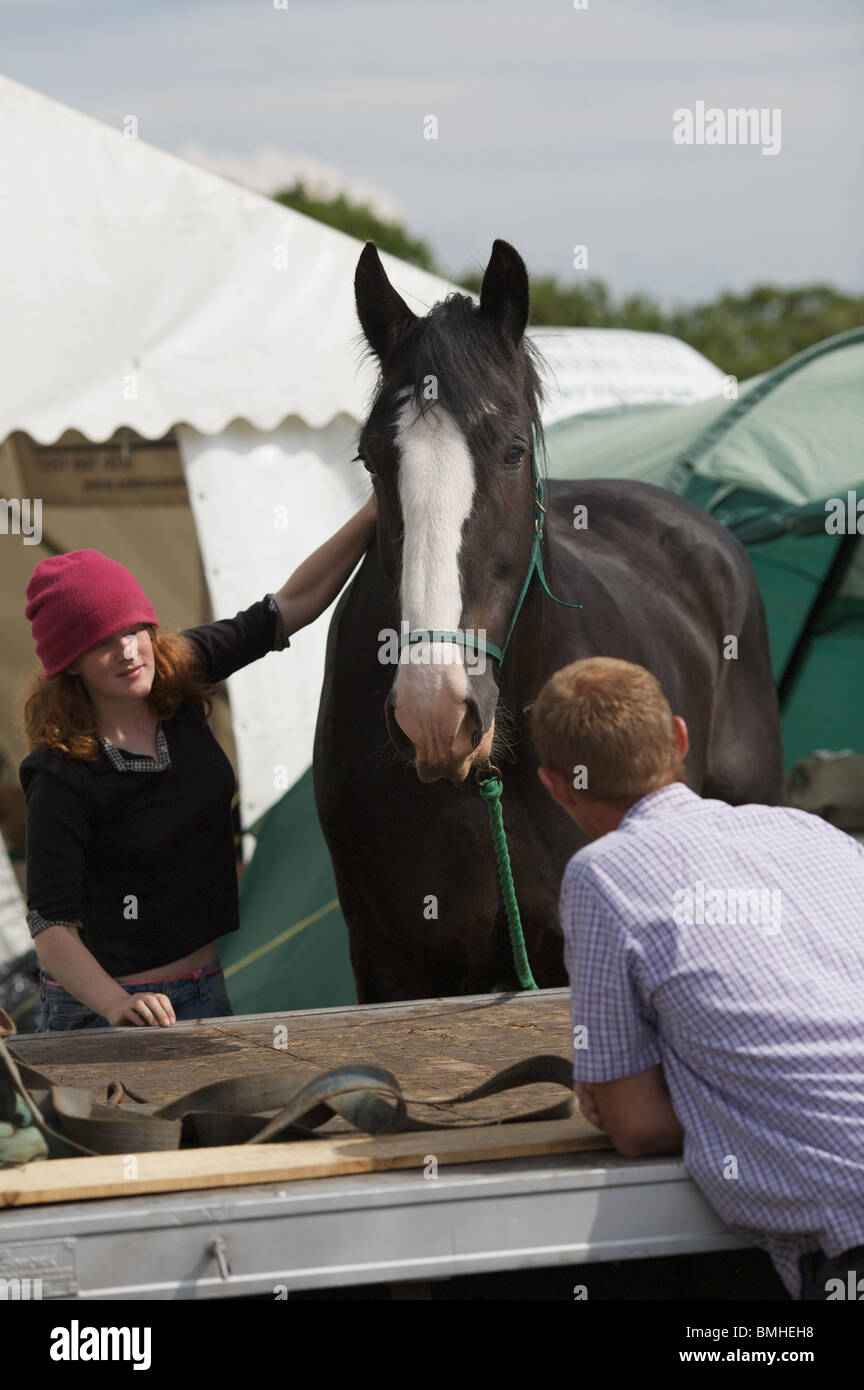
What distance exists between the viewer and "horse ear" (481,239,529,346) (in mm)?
2988

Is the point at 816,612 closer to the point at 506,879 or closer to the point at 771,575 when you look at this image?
the point at 771,575

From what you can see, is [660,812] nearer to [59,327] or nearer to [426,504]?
[426,504]

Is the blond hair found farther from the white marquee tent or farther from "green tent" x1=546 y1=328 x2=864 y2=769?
the white marquee tent

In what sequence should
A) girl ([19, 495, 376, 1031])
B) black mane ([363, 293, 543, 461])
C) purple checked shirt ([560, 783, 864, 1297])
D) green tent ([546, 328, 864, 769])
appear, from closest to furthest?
1. purple checked shirt ([560, 783, 864, 1297])
2. black mane ([363, 293, 543, 461])
3. girl ([19, 495, 376, 1031])
4. green tent ([546, 328, 864, 769])

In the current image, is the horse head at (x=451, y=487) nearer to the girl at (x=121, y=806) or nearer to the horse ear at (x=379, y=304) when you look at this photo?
the horse ear at (x=379, y=304)

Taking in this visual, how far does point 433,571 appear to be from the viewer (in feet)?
Answer: 8.44

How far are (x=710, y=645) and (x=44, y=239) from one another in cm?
400

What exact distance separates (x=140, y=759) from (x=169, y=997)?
1.68ft

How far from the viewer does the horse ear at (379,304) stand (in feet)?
9.94

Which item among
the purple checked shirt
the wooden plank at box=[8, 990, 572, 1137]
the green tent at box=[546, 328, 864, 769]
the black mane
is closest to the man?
the purple checked shirt

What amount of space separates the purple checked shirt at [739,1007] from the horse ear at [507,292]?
4.84 ft

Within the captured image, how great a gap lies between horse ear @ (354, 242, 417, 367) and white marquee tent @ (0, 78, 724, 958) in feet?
11.5
